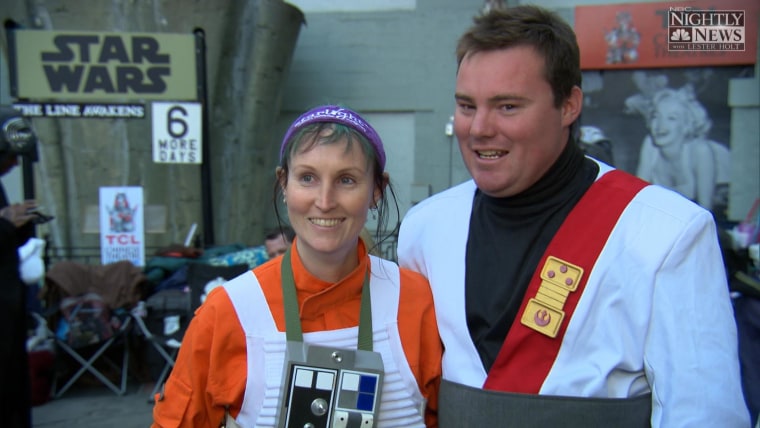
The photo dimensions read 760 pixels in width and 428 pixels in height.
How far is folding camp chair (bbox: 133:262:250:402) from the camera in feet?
17.4

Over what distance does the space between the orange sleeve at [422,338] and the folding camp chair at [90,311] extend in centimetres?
421

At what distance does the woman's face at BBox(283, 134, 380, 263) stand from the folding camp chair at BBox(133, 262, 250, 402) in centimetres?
374

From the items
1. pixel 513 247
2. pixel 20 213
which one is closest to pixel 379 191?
pixel 513 247

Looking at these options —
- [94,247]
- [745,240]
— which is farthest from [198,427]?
[94,247]

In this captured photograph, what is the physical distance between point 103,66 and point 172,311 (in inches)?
118

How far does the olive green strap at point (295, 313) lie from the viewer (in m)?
1.65

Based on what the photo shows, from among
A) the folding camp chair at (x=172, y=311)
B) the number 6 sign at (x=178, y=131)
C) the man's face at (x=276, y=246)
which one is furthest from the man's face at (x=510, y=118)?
the number 6 sign at (x=178, y=131)

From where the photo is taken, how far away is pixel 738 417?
151 cm

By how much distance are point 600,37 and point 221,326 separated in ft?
23.6

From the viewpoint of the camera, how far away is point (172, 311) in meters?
5.40

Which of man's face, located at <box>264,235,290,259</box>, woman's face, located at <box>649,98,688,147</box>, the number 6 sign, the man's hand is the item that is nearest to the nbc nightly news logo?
man's face, located at <box>264,235,290,259</box>

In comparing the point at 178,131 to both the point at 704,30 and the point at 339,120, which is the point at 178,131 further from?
the point at 339,120

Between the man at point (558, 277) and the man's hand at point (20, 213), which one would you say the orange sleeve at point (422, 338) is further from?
the man's hand at point (20, 213)

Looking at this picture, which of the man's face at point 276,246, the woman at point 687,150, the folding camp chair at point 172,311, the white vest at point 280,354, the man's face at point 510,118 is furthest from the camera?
the woman at point 687,150
